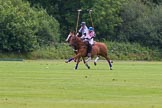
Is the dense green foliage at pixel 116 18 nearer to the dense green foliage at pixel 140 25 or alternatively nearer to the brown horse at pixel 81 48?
the dense green foliage at pixel 140 25

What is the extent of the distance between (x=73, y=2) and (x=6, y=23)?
1670cm

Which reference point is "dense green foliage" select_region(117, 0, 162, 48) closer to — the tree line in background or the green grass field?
the tree line in background

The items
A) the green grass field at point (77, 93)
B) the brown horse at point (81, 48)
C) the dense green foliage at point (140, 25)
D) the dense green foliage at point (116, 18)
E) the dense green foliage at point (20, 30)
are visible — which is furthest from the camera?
the dense green foliage at point (116, 18)

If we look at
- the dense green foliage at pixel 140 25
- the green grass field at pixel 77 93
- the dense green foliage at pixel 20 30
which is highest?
the green grass field at pixel 77 93

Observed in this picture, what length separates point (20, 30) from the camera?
6775 centimetres

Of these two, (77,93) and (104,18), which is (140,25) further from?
(77,93)

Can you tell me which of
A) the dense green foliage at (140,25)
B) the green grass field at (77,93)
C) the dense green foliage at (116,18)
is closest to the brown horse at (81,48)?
the green grass field at (77,93)

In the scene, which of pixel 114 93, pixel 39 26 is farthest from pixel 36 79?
pixel 39 26

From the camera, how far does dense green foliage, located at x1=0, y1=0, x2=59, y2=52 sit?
221ft

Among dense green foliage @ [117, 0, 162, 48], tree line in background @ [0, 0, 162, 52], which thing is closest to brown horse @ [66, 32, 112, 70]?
tree line in background @ [0, 0, 162, 52]

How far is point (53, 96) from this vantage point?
19.6 meters

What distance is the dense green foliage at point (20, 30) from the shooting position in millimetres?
67375

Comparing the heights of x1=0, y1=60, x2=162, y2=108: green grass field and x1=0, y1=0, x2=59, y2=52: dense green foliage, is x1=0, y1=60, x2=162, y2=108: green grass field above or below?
above

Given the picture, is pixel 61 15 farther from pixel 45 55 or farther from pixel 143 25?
pixel 45 55
